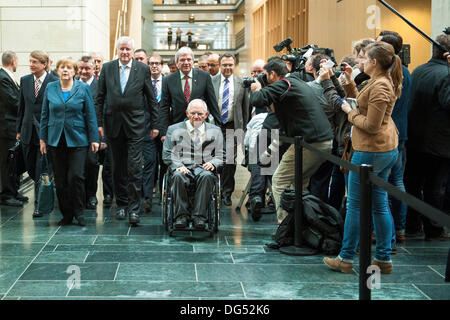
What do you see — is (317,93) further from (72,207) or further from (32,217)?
(32,217)

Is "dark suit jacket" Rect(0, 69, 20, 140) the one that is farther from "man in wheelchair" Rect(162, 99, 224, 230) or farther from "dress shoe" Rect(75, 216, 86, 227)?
"man in wheelchair" Rect(162, 99, 224, 230)

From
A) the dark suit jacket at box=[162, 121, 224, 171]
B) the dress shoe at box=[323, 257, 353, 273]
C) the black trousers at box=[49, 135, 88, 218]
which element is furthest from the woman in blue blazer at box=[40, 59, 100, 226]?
the dress shoe at box=[323, 257, 353, 273]

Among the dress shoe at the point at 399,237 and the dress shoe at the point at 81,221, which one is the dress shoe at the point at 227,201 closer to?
the dress shoe at the point at 81,221

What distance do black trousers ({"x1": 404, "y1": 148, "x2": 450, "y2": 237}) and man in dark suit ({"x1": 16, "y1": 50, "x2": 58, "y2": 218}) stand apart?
13.0 feet

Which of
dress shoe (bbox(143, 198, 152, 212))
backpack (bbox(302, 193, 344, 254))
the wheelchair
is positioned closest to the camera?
backpack (bbox(302, 193, 344, 254))

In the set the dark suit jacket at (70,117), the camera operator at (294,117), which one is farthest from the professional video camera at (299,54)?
the dark suit jacket at (70,117)

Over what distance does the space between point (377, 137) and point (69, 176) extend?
127 inches

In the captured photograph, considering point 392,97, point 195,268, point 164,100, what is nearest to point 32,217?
point 164,100

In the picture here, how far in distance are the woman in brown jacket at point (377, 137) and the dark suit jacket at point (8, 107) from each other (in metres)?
4.48

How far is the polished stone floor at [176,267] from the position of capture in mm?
3906

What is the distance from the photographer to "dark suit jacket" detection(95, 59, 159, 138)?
20.8 ft

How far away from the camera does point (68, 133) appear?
6020 millimetres

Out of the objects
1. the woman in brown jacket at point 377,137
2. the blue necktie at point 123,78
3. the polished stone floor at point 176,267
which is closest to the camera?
the polished stone floor at point 176,267

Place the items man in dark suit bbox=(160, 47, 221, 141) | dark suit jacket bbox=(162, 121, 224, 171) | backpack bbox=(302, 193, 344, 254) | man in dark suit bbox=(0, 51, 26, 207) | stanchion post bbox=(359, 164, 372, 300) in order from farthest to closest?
man in dark suit bbox=(0, 51, 26, 207) → man in dark suit bbox=(160, 47, 221, 141) → dark suit jacket bbox=(162, 121, 224, 171) → backpack bbox=(302, 193, 344, 254) → stanchion post bbox=(359, 164, 372, 300)
